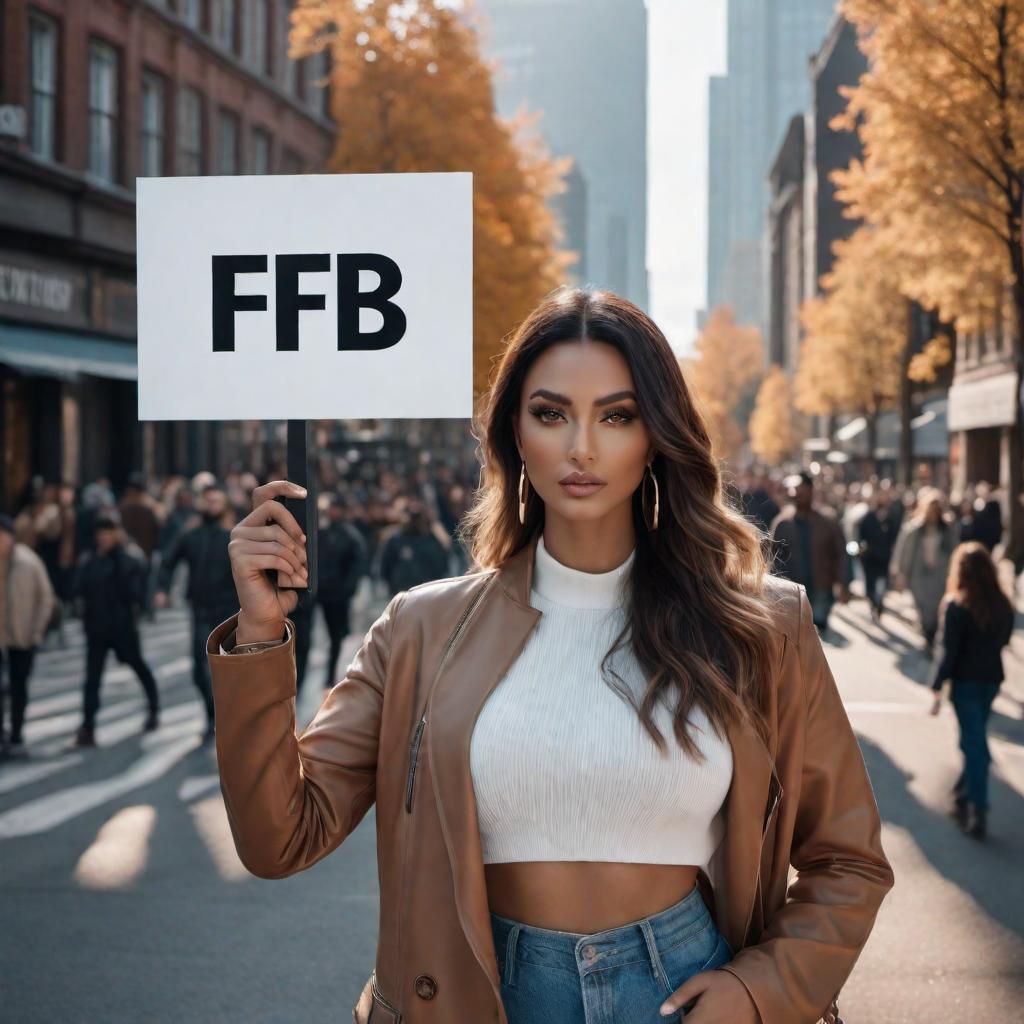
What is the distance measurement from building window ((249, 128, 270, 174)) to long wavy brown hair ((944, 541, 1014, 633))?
28113 millimetres

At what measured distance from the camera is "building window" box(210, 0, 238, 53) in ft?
103

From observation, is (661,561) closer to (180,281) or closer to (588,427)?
(588,427)

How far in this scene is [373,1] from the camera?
31.6 meters

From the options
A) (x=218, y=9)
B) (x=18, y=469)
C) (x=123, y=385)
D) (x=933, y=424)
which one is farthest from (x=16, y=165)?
(x=933, y=424)

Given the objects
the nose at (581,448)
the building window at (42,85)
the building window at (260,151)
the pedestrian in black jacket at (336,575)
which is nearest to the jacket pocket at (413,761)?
the nose at (581,448)

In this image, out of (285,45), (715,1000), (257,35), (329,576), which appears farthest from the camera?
(285,45)

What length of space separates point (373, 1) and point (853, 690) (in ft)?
75.8

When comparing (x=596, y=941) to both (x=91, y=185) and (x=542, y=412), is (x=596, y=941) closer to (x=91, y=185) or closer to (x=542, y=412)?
(x=542, y=412)

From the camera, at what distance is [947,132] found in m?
19.0

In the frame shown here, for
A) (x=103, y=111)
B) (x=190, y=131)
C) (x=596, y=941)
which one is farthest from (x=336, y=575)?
(x=190, y=131)

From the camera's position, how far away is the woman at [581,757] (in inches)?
95.2

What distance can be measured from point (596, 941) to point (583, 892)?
8 cm

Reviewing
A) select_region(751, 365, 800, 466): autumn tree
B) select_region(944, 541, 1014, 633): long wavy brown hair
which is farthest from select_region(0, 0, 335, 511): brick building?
select_region(751, 365, 800, 466): autumn tree

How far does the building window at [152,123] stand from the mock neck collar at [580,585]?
86.6 ft
